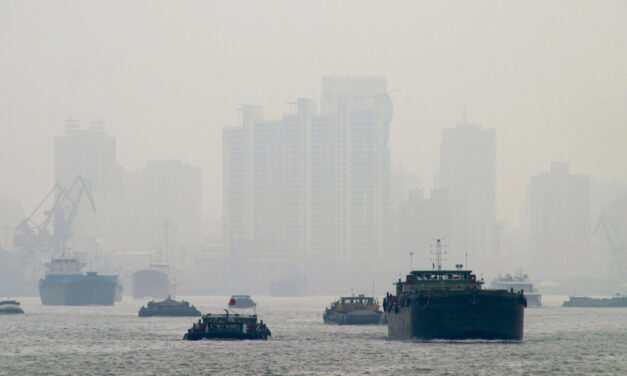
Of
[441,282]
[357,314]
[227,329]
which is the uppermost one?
[441,282]

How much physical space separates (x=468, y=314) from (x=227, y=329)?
2667cm

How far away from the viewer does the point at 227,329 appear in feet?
407

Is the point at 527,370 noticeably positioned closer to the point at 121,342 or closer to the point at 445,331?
the point at 445,331

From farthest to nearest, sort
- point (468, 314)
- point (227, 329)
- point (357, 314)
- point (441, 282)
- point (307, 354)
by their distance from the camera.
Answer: point (357, 314) < point (227, 329) < point (441, 282) < point (468, 314) < point (307, 354)

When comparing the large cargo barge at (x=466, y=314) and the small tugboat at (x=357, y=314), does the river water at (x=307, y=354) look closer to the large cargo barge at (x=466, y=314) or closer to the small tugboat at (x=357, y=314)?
the large cargo barge at (x=466, y=314)

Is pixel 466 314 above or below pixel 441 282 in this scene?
below

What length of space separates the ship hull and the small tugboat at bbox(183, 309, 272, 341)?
1987 cm

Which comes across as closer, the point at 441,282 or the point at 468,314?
the point at 468,314

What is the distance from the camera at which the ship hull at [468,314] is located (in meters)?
111

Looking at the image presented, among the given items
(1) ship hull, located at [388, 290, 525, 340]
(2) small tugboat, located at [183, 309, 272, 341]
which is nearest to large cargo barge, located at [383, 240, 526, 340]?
(1) ship hull, located at [388, 290, 525, 340]

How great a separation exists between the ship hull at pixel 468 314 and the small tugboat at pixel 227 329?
19866 millimetres

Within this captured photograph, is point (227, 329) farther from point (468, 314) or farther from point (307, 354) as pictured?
point (468, 314)

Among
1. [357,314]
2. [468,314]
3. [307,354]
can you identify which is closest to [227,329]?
[307,354]

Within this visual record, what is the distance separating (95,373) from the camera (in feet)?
303
